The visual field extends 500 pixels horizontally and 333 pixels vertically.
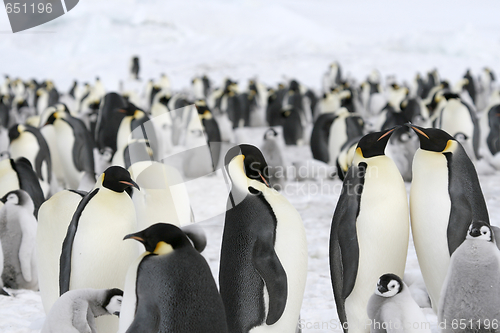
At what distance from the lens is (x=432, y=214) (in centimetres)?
245

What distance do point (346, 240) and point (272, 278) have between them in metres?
0.45

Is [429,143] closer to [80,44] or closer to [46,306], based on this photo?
[46,306]

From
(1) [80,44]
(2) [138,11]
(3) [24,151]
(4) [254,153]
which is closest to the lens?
(4) [254,153]

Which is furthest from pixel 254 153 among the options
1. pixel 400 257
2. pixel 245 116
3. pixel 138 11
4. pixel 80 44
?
pixel 138 11

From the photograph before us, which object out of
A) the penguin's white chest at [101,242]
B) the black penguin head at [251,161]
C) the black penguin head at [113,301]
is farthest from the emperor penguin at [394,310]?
the penguin's white chest at [101,242]

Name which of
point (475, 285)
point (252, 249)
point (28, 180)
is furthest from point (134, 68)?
point (475, 285)

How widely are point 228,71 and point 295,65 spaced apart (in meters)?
2.78

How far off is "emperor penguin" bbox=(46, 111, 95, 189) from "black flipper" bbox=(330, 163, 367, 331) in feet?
11.9

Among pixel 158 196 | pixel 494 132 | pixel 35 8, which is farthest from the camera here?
pixel 35 8

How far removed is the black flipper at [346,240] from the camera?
7.52ft

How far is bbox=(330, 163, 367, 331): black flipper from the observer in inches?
90.3

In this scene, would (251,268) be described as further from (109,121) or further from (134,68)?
(134,68)

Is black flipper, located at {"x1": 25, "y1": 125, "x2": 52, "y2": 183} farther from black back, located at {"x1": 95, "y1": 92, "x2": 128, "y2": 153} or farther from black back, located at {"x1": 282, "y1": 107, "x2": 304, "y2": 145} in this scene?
black back, located at {"x1": 282, "y1": 107, "x2": 304, "y2": 145}

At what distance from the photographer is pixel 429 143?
8.14 ft
